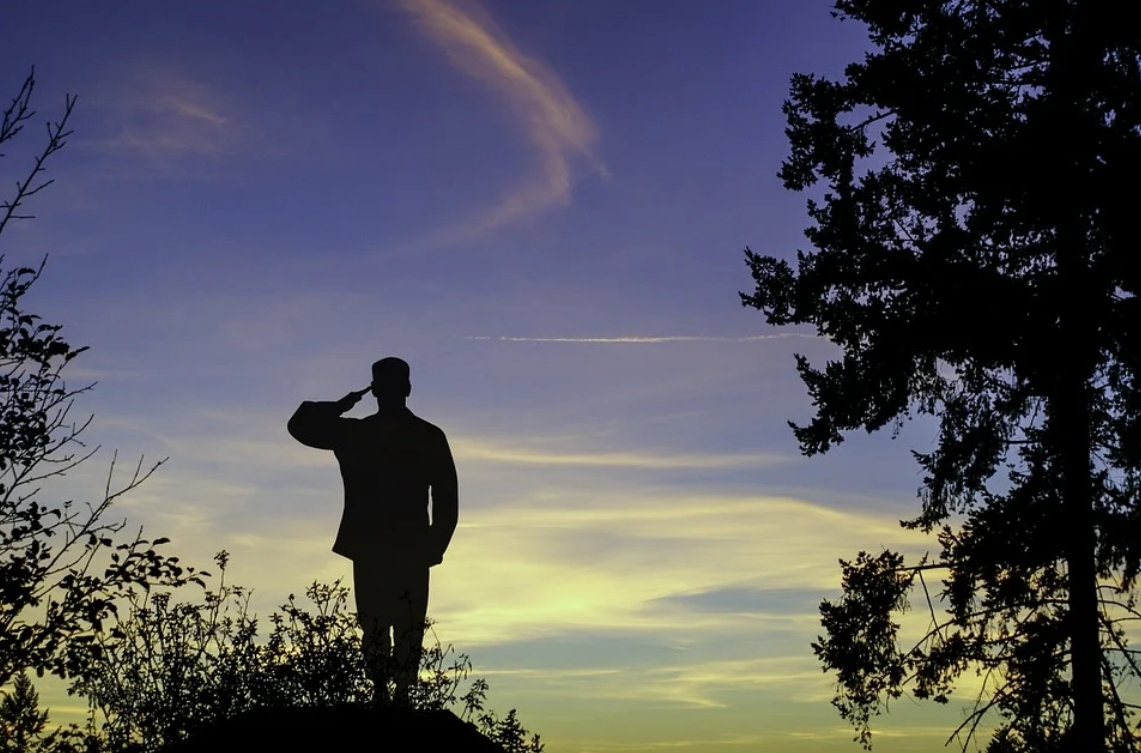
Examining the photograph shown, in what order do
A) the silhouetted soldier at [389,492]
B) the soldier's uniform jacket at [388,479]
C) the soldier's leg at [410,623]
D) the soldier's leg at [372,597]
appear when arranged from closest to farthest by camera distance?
the soldier's leg at [410,623]
the soldier's leg at [372,597]
the silhouetted soldier at [389,492]
the soldier's uniform jacket at [388,479]

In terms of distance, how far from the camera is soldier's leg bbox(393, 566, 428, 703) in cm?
1308

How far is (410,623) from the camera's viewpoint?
1372cm

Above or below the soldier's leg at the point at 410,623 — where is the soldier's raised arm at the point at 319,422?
above

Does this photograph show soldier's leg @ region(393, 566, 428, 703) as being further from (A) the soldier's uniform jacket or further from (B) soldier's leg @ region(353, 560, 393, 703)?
(A) the soldier's uniform jacket

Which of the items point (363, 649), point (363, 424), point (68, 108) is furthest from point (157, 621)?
point (68, 108)

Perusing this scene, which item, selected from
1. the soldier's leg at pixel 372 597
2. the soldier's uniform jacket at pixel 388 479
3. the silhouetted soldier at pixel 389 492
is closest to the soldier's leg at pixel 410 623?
the silhouetted soldier at pixel 389 492

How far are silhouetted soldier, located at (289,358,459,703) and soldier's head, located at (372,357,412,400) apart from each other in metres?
0.01

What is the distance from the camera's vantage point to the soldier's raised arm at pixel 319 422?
560 inches

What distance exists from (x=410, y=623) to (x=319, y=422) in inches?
107

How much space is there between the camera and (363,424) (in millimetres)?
14195

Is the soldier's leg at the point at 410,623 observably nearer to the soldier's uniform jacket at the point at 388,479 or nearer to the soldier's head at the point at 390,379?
the soldier's uniform jacket at the point at 388,479

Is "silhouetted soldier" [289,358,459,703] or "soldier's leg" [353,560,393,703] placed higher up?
"silhouetted soldier" [289,358,459,703]

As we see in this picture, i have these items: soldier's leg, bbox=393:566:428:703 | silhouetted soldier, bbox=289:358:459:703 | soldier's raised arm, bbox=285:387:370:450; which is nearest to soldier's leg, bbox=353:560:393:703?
silhouetted soldier, bbox=289:358:459:703

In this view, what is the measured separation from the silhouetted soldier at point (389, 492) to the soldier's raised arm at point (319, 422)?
0.5 inches
